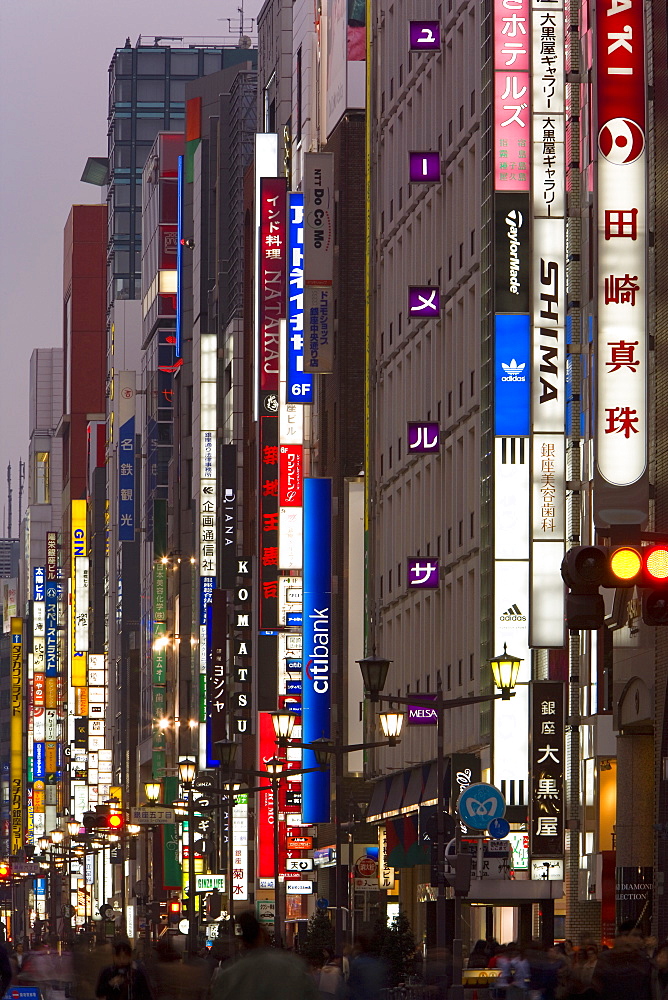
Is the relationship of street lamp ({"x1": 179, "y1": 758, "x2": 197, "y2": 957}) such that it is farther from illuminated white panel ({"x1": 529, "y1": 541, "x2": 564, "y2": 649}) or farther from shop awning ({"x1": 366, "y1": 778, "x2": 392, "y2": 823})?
illuminated white panel ({"x1": 529, "y1": 541, "x2": 564, "y2": 649})

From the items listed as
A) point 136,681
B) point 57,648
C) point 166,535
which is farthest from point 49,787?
point 166,535

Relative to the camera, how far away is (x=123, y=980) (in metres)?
23.0

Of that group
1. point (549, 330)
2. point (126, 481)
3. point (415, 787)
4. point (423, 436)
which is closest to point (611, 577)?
point (549, 330)

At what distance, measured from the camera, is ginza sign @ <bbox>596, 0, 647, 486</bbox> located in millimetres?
36312

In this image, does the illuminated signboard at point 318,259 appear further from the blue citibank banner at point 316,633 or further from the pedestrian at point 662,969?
the pedestrian at point 662,969

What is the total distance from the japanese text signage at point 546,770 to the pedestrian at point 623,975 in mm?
25478

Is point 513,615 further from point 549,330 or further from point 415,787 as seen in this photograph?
point 415,787

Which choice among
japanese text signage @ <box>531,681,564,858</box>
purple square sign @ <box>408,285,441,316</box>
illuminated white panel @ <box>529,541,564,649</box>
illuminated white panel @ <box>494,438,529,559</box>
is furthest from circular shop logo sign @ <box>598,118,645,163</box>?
purple square sign @ <box>408,285,441,316</box>

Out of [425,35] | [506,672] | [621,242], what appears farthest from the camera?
[425,35]

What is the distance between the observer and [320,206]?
74.8 m

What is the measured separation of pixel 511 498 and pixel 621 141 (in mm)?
11099

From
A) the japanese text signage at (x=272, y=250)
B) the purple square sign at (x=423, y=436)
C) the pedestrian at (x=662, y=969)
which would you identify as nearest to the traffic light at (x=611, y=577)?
the pedestrian at (x=662, y=969)

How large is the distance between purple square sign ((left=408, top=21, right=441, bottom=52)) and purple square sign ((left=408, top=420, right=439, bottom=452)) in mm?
9852

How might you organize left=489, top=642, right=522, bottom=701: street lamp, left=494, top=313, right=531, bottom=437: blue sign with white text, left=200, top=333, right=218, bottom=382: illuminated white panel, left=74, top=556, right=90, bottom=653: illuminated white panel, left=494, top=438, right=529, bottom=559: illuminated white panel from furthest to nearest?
left=74, top=556, right=90, bottom=653: illuminated white panel
left=200, top=333, right=218, bottom=382: illuminated white panel
left=494, top=438, right=529, bottom=559: illuminated white panel
left=494, top=313, right=531, bottom=437: blue sign with white text
left=489, top=642, right=522, bottom=701: street lamp
